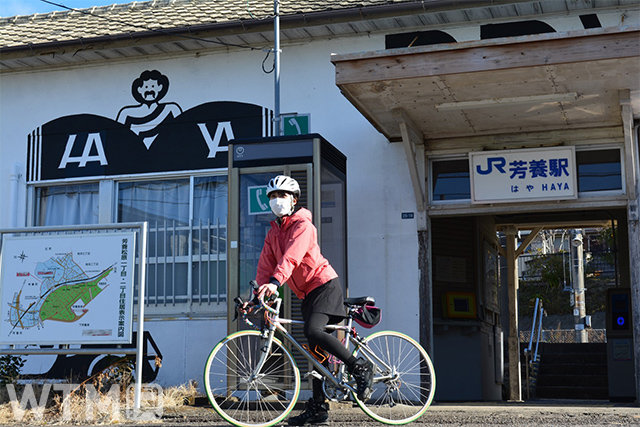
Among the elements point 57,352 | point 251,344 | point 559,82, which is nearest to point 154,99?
point 57,352

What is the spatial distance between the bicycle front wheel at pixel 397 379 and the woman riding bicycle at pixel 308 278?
251mm

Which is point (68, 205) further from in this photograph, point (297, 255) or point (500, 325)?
point (500, 325)

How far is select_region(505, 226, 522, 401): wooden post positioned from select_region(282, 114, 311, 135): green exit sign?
21.5 ft

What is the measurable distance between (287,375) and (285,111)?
5.85 meters

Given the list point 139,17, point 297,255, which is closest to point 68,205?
point 139,17

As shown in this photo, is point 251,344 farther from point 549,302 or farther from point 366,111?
point 549,302

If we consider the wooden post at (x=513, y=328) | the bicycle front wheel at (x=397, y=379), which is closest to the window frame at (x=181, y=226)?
the bicycle front wheel at (x=397, y=379)

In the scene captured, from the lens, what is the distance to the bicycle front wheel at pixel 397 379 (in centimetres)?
676

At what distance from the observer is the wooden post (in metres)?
16.2

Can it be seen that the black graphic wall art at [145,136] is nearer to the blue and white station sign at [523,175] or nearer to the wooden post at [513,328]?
the blue and white station sign at [523,175]

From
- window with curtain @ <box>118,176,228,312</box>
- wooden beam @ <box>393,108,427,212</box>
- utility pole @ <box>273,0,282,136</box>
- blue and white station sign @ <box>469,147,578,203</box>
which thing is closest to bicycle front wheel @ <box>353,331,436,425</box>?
wooden beam @ <box>393,108,427,212</box>

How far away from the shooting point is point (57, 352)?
28.7ft

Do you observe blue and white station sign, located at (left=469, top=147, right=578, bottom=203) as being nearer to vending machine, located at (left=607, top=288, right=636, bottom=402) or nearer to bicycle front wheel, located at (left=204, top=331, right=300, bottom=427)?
vending machine, located at (left=607, top=288, right=636, bottom=402)

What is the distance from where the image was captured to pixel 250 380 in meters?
6.41
